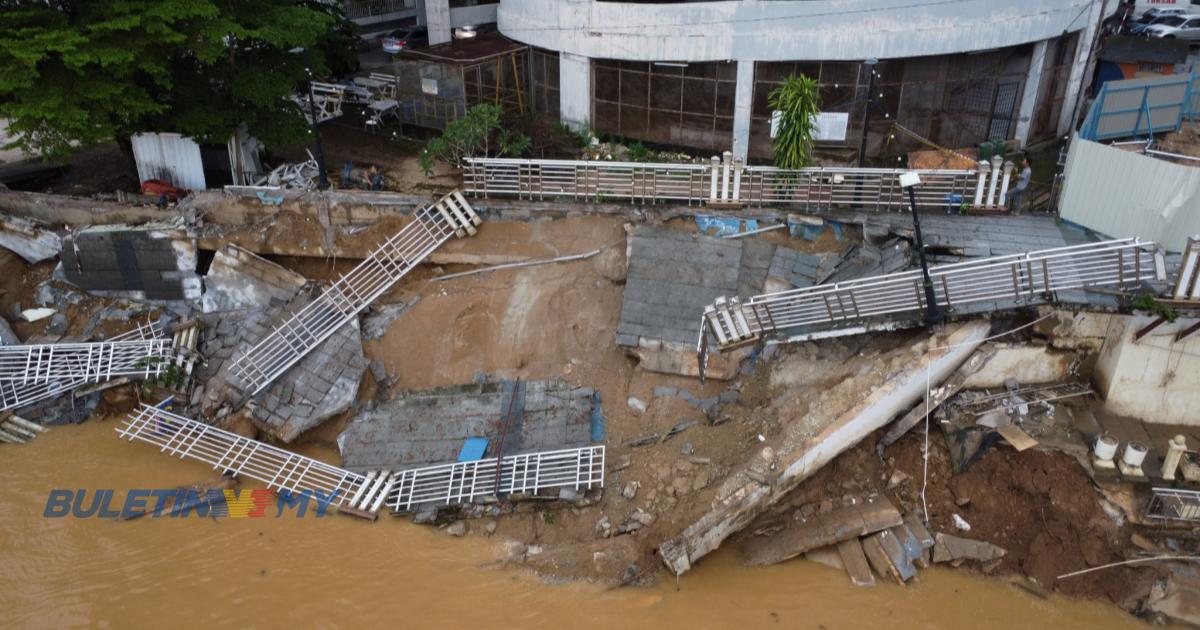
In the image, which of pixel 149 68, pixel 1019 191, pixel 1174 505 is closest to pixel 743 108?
pixel 1019 191

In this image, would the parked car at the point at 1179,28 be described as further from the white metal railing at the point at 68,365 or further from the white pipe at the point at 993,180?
the white metal railing at the point at 68,365

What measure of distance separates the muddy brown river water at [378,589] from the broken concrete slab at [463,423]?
1.50 m

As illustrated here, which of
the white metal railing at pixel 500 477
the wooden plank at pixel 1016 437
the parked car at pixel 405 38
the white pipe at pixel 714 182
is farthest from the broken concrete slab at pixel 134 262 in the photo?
the wooden plank at pixel 1016 437

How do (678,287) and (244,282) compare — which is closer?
(678,287)

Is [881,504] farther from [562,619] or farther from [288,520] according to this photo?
[288,520]

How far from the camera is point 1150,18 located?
32125mm

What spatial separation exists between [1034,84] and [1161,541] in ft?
44.4

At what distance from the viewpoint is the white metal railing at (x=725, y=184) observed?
52.9ft

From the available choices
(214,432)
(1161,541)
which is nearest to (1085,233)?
(1161,541)

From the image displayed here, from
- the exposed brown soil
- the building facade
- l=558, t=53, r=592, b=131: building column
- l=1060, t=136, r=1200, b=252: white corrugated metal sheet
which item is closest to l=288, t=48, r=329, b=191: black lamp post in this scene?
the building facade

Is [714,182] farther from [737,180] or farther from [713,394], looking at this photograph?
[713,394]

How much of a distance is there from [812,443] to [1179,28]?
29955mm

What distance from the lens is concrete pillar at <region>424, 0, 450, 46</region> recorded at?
2520 cm

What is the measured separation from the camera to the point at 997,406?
44.1ft
